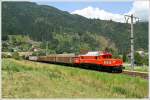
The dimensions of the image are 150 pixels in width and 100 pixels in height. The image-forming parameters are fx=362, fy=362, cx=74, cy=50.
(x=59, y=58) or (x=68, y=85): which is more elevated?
(x=59, y=58)

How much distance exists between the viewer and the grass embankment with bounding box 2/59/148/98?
11211mm

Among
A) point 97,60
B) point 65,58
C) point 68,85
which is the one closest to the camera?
point 68,85

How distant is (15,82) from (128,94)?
13.6 ft

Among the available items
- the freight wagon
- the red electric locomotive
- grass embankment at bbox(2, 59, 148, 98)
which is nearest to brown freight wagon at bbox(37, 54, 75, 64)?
the freight wagon

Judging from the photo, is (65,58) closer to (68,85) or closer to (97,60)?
(97,60)

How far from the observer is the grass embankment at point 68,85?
11211 mm

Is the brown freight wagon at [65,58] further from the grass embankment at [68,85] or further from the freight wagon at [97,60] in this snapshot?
the grass embankment at [68,85]

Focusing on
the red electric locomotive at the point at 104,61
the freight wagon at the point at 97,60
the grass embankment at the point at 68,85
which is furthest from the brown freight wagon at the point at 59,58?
the grass embankment at the point at 68,85

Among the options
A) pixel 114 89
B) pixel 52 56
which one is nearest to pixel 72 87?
pixel 114 89

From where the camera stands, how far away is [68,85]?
12.8 metres

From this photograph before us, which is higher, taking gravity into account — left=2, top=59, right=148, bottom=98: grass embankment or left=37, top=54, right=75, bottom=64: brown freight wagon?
left=37, top=54, right=75, bottom=64: brown freight wagon

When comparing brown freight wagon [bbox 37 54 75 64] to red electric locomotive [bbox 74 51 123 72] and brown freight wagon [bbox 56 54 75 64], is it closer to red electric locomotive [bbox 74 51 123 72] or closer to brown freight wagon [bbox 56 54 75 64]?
brown freight wagon [bbox 56 54 75 64]

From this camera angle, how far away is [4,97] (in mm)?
10391

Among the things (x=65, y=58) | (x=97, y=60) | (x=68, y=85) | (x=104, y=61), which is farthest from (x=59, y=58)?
(x=68, y=85)
